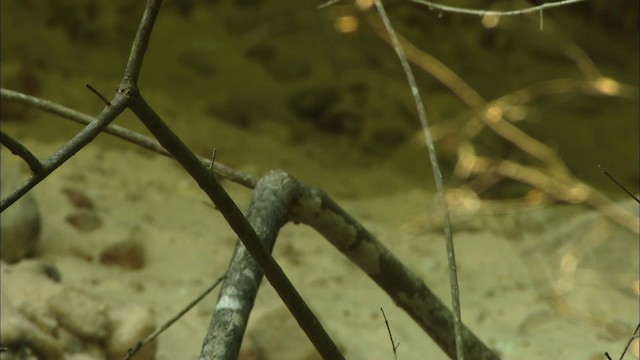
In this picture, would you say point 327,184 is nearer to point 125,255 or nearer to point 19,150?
point 125,255

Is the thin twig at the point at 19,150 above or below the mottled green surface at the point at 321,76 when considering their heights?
below

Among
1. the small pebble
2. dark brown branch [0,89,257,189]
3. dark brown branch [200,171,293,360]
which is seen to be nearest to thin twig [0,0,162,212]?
dark brown branch [0,89,257,189]

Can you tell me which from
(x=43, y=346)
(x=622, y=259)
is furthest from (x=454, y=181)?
(x=43, y=346)

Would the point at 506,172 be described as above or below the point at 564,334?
above

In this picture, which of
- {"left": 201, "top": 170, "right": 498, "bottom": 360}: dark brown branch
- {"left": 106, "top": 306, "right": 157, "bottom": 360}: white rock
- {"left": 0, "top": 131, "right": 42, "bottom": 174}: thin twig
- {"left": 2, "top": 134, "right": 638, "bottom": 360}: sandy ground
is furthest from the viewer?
{"left": 2, "top": 134, "right": 638, "bottom": 360}: sandy ground

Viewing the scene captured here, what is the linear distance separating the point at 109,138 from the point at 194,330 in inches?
39.9

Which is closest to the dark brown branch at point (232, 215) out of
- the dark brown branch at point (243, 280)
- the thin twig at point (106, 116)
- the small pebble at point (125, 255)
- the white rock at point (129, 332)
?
the thin twig at point (106, 116)

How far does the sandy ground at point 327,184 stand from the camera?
196cm

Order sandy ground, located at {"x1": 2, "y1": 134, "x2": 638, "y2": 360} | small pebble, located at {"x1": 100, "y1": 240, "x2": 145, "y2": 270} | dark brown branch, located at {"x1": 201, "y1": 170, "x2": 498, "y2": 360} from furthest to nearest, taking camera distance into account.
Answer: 1. small pebble, located at {"x1": 100, "y1": 240, "x2": 145, "y2": 270}
2. sandy ground, located at {"x1": 2, "y1": 134, "x2": 638, "y2": 360}
3. dark brown branch, located at {"x1": 201, "y1": 170, "x2": 498, "y2": 360}

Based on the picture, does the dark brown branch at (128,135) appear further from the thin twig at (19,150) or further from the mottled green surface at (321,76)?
the mottled green surface at (321,76)

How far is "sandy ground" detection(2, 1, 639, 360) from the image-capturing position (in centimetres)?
196

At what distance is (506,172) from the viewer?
287 cm

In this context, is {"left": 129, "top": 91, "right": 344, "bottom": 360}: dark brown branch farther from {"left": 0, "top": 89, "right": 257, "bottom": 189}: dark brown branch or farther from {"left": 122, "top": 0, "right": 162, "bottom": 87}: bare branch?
{"left": 0, "top": 89, "right": 257, "bottom": 189}: dark brown branch

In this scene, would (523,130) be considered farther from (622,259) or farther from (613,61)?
(622,259)
